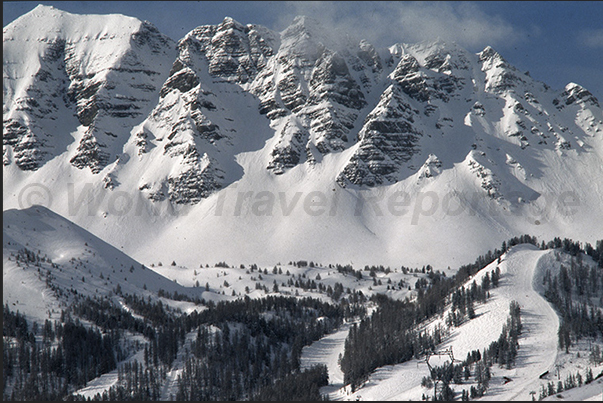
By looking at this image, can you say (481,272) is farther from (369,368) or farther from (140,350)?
(140,350)

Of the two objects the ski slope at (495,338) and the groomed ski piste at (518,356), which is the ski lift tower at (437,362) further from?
the ski slope at (495,338)

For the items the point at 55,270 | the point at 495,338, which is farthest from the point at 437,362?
the point at 55,270

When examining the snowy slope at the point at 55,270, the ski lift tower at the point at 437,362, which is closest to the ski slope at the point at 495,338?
the ski lift tower at the point at 437,362

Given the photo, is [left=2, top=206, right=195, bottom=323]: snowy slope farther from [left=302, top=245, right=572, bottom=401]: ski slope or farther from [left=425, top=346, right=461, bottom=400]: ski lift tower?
[left=425, top=346, right=461, bottom=400]: ski lift tower

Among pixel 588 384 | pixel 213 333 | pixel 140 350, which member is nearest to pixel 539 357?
pixel 588 384

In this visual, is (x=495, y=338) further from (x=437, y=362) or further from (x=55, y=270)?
(x=55, y=270)

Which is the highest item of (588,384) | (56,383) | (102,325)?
(102,325)

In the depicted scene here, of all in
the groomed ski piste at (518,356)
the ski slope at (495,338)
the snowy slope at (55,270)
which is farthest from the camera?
the snowy slope at (55,270)

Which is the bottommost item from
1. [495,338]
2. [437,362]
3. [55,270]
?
[437,362]
